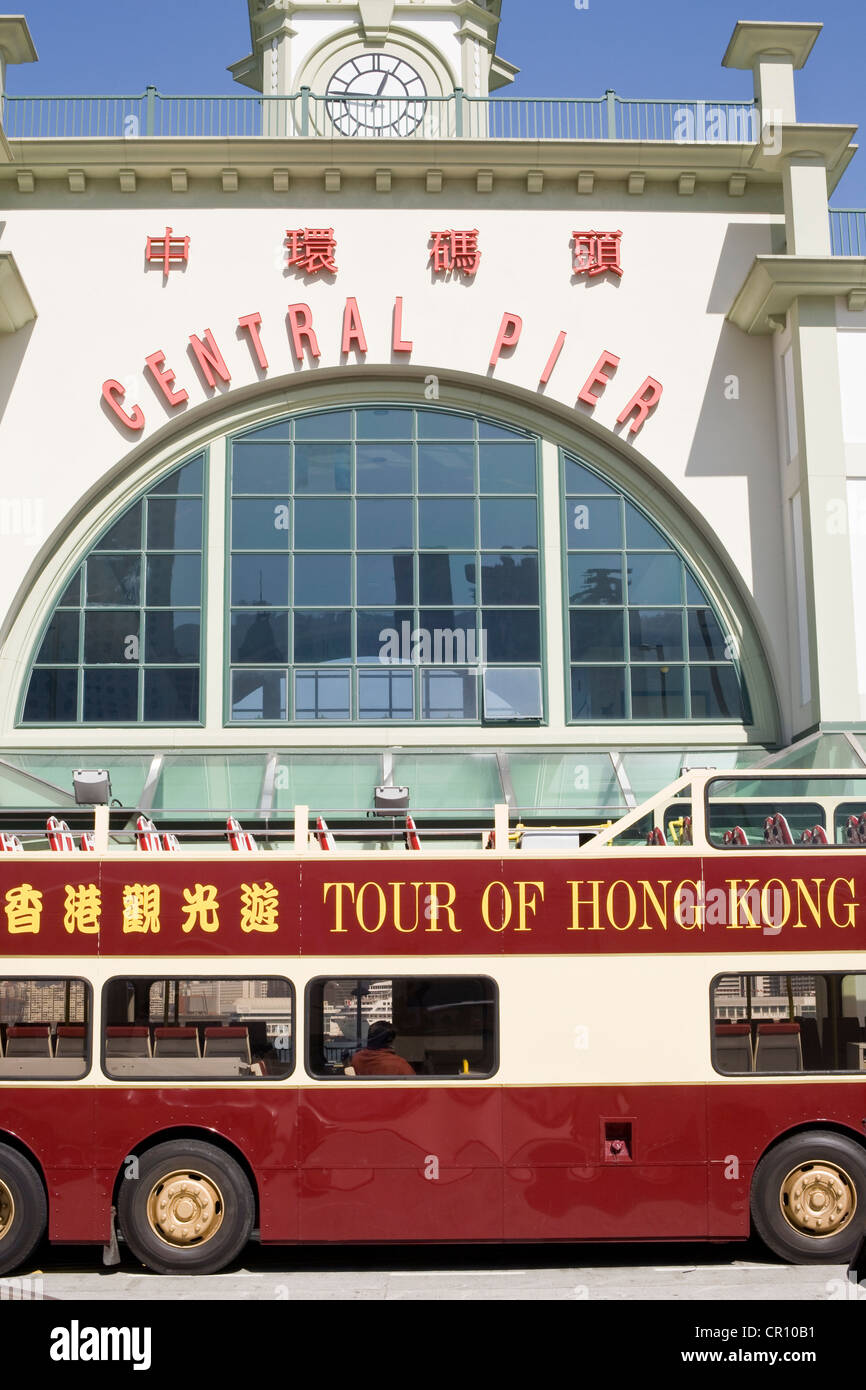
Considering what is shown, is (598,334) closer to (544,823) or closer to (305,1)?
(544,823)

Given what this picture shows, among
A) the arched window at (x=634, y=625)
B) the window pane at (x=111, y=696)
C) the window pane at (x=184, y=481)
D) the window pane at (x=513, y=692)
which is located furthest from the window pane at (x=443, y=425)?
the window pane at (x=111, y=696)

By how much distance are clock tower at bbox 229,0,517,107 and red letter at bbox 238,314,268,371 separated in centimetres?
932

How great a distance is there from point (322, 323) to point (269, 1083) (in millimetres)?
12813

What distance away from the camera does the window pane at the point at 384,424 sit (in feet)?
66.0

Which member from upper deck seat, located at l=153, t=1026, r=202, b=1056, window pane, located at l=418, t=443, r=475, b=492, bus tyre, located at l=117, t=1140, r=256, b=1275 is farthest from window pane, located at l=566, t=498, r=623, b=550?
bus tyre, located at l=117, t=1140, r=256, b=1275

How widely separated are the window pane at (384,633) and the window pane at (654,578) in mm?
3371

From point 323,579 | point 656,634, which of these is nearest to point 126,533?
point 323,579

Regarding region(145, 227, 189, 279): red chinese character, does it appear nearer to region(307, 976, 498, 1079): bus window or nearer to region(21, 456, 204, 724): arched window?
region(21, 456, 204, 724): arched window

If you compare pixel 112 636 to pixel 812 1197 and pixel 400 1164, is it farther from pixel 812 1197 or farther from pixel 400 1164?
pixel 812 1197

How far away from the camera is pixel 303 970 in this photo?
10344mm

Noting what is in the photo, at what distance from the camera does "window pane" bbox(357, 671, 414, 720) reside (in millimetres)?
19328

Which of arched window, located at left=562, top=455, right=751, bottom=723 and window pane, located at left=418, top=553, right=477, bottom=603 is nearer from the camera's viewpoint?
arched window, located at left=562, top=455, right=751, bottom=723

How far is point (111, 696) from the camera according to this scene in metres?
19.3

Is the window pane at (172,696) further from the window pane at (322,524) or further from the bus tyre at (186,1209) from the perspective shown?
the bus tyre at (186,1209)
